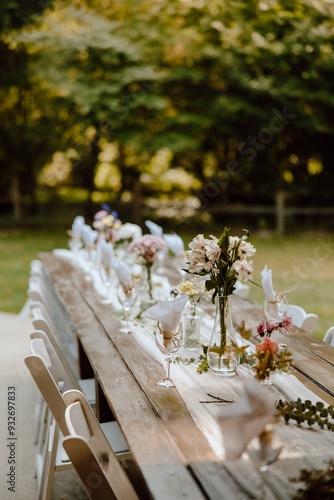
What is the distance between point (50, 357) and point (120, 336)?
33 cm

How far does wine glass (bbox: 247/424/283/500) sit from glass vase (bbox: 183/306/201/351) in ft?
3.23

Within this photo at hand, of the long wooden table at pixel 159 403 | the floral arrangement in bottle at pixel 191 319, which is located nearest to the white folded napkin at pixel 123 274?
the long wooden table at pixel 159 403

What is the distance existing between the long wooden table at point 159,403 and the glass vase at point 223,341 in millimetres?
216

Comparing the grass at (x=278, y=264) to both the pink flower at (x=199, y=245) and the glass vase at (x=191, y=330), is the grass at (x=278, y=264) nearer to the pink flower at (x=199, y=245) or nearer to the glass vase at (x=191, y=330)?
the glass vase at (x=191, y=330)

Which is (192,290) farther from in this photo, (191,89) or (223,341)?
(191,89)

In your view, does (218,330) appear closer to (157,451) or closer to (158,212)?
(157,451)

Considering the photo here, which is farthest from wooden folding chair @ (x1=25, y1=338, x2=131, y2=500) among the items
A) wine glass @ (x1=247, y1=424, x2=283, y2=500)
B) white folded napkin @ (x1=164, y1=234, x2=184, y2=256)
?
white folded napkin @ (x1=164, y1=234, x2=184, y2=256)

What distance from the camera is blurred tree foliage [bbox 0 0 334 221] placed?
9742mm

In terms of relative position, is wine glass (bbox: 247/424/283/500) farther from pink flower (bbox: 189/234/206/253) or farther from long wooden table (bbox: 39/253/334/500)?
pink flower (bbox: 189/234/206/253)

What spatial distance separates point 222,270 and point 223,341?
0.89 feet

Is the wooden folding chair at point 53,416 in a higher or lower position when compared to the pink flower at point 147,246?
lower

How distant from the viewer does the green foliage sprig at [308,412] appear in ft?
5.50

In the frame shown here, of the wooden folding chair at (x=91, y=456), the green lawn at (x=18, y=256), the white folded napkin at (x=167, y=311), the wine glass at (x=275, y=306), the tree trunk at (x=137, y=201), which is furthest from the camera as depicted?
the tree trunk at (x=137, y=201)

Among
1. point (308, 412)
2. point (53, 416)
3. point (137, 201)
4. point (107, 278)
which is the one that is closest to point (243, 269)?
point (308, 412)
